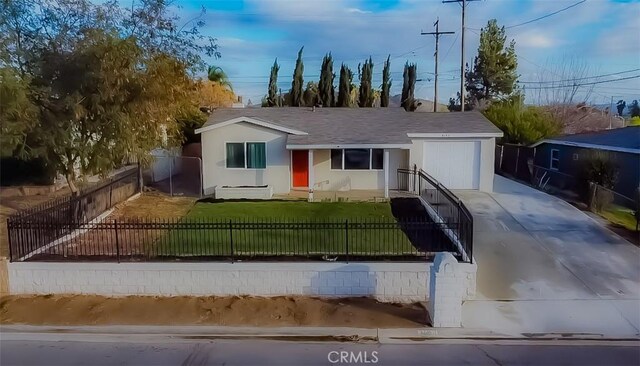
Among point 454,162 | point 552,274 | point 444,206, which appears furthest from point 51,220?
point 454,162

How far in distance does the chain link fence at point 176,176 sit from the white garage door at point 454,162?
29.2 ft

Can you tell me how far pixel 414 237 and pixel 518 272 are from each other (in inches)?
94.5

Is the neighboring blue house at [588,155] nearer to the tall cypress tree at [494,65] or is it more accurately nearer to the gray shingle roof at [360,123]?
the gray shingle roof at [360,123]

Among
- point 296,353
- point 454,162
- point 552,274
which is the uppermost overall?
point 454,162

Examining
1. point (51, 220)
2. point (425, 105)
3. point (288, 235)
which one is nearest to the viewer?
point (51, 220)

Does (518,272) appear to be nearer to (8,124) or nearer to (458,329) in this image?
(458,329)

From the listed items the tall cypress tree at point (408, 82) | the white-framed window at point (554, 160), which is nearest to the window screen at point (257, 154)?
the white-framed window at point (554, 160)

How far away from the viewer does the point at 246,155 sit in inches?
715

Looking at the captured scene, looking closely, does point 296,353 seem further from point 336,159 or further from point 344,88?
point 344,88

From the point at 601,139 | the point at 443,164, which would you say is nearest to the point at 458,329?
the point at 443,164

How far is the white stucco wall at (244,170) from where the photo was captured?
18078 mm

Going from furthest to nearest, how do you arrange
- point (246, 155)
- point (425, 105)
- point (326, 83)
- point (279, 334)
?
point (425, 105), point (326, 83), point (246, 155), point (279, 334)

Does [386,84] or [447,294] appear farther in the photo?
[386,84]

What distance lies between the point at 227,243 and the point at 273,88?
26.0 m
